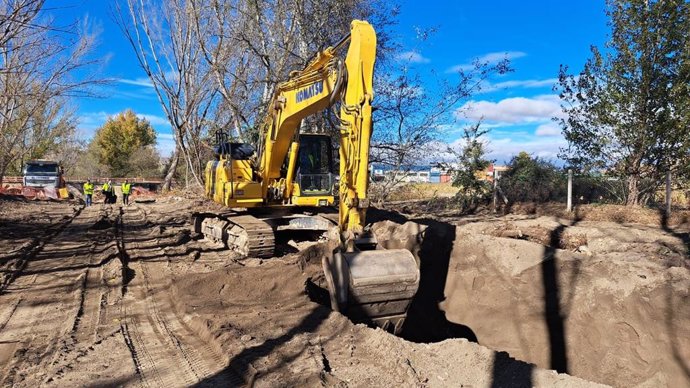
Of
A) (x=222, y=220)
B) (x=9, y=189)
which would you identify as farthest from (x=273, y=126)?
(x=9, y=189)

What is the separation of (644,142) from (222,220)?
11249mm

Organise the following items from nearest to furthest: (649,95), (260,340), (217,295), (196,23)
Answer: (260,340) < (217,295) < (649,95) < (196,23)

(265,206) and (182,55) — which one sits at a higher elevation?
(182,55)

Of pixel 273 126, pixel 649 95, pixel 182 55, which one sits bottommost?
pixel 273 126

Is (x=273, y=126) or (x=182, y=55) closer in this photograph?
(x=273, y=126)

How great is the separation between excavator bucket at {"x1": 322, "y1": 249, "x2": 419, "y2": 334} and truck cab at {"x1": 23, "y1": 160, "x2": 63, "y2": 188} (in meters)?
27.1

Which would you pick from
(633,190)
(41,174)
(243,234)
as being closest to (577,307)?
(243,234)

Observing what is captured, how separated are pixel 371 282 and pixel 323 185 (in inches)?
184

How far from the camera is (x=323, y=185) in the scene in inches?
397

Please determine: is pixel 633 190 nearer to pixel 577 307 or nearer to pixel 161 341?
pixel 577 307

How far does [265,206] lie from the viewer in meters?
10.3

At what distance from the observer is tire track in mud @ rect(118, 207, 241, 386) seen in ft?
13.8

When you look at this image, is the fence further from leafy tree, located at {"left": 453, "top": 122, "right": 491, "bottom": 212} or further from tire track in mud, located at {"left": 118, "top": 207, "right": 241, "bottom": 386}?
tire track in mud, located at {"left": 118, "top": 207, "right": 241, "bottom": 386}

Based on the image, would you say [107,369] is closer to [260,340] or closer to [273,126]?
[260,340]
